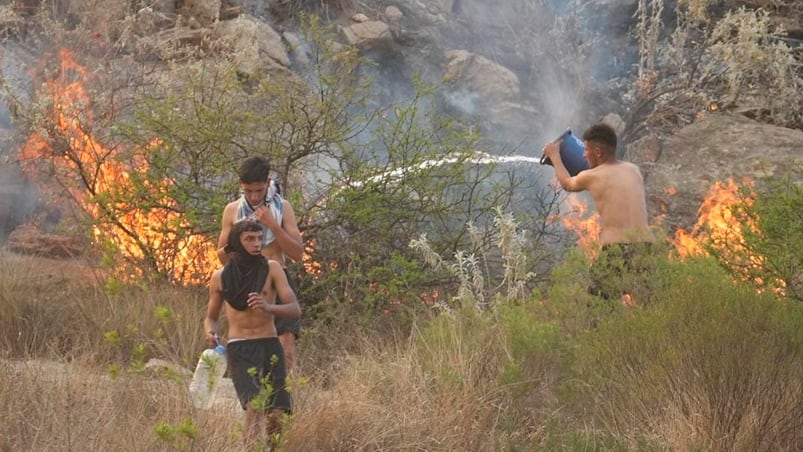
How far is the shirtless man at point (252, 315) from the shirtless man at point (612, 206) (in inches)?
73.7

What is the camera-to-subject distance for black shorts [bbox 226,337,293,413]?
562 cm

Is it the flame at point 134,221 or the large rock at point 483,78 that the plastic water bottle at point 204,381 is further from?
the large rock at point 483,78

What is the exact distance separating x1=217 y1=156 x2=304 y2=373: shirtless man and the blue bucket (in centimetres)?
188

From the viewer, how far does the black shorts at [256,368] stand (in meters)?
5.62


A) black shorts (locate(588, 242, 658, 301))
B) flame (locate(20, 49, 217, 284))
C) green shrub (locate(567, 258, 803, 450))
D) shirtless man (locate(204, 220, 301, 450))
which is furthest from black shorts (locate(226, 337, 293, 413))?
flame (locate(20, 49, 217, 284))

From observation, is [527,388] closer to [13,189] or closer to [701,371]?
[701,371]

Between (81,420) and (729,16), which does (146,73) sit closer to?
(729,16)

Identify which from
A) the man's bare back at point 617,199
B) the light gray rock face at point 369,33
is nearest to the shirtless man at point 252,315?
the man's bare back at point 617,199

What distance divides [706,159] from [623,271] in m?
6.93

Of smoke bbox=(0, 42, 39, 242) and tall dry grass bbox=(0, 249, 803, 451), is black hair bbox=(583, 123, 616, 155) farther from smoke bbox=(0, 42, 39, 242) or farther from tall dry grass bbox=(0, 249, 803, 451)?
smoke bbox=(0, 42, 39, 242)

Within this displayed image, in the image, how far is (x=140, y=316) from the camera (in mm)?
8711

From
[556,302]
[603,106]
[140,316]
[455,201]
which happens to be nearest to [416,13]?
[603,106]

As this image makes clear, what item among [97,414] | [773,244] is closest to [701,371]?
[773,244]

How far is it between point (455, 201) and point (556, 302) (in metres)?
2.63
